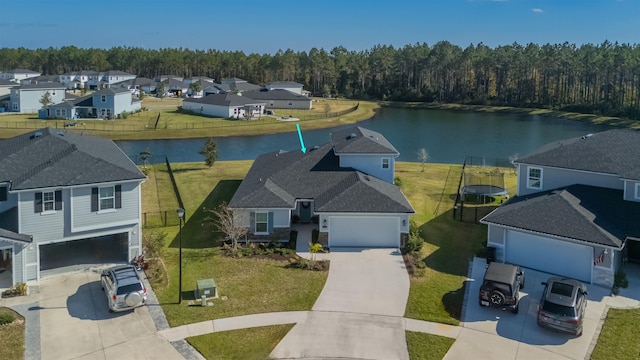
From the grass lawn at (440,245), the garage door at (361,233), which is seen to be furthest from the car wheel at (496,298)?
the garage door at (361,233)

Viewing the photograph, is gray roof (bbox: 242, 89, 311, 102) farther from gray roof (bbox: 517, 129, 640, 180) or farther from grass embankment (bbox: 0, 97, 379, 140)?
gray roof (bbox: 517, 129, 640, 180)

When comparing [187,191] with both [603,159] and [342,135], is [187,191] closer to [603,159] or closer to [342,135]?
[342,135]

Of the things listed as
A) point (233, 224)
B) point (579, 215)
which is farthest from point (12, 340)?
point (579, 215)

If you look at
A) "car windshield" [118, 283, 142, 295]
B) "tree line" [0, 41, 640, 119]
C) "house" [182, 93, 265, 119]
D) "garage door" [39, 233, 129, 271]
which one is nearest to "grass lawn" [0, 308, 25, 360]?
"car windshield" [118, 283, 142, 295]

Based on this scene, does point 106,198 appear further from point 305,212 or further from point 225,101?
point 225,101

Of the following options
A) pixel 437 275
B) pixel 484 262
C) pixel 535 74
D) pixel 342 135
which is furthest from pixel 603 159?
pixel 535 74

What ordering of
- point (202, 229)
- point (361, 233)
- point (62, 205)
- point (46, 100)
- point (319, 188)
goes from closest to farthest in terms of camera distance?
point (62, 205) → point (361, 233) → point (202, 229) → point (319, 188) → point (46, 100)
